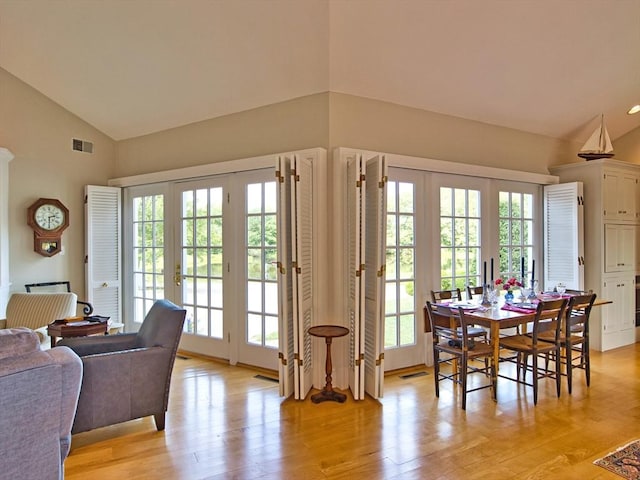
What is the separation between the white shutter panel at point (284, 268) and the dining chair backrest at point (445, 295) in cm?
151

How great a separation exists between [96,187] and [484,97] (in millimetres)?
4530

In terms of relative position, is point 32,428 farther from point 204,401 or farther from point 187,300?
point 187,300

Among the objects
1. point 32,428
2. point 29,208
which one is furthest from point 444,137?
point 29,208

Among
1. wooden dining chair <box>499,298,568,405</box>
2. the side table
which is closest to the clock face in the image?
the side table

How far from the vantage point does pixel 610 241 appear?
16.9 feet

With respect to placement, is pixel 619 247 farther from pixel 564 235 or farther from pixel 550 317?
pixel 550 317

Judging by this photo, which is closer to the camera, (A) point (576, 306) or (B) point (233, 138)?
(A) point (576, 306)

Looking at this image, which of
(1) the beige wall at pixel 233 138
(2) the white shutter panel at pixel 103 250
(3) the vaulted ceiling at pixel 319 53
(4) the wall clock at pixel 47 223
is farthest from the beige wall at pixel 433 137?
(4) the wall clock at pixel 47 223

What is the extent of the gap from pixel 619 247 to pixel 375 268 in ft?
11.9

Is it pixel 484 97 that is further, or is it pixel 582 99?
pixel 582 99

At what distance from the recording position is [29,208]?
4730 millimetres

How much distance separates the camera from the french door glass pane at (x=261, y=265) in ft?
14.1

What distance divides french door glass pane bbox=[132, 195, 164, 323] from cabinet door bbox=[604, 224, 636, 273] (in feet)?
17.5

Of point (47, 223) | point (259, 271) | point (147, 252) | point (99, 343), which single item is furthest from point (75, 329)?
point (47, 223)
